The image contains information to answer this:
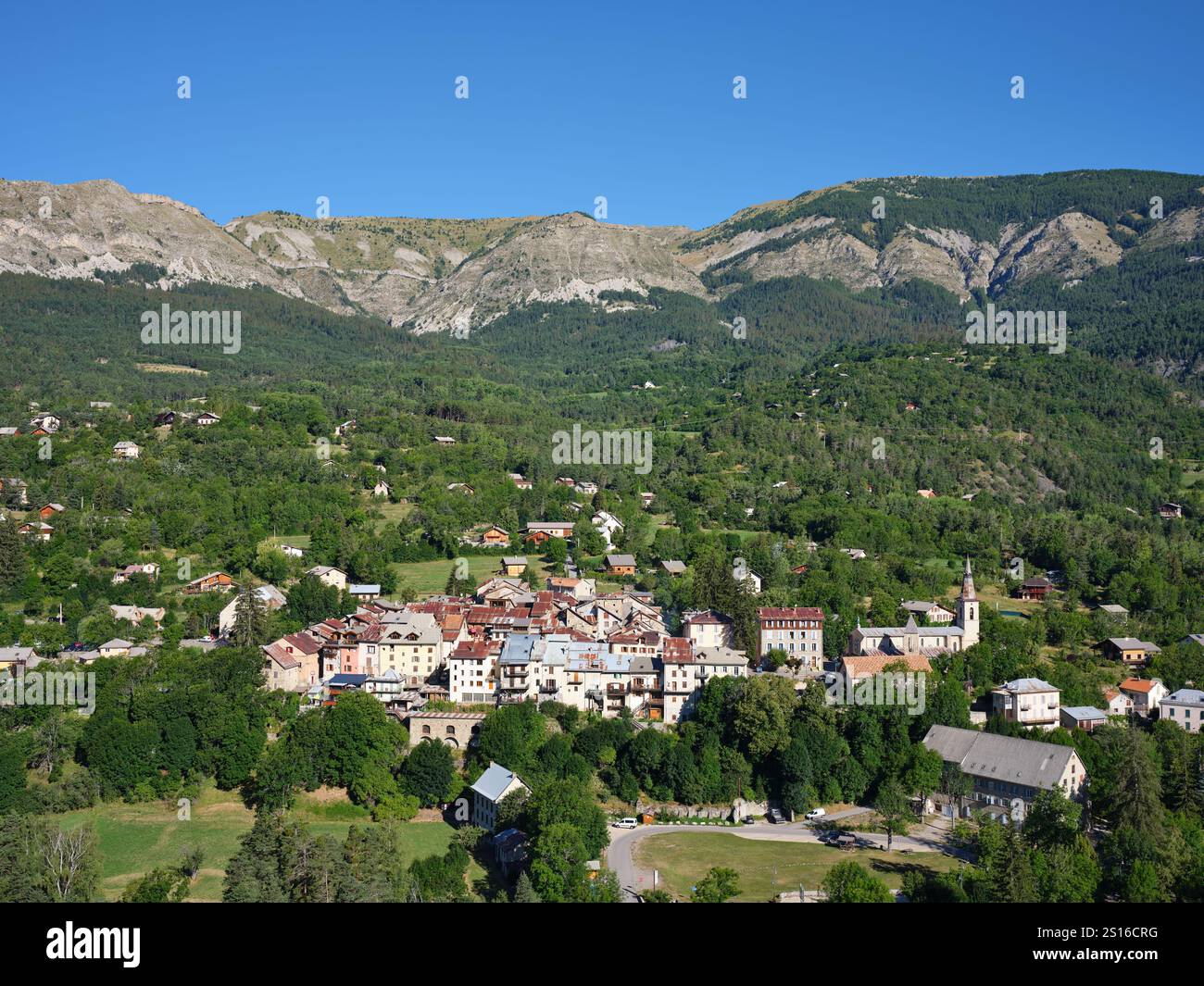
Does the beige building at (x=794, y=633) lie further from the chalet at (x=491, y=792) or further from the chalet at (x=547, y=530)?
the chalet at (x=547, y=530)

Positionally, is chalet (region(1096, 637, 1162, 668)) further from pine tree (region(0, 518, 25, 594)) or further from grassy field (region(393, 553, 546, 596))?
pine tree (region(0, 518, 25, 594))

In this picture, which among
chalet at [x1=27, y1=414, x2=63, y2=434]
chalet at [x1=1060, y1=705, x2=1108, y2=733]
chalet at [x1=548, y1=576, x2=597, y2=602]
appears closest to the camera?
chalet at [x1=1060, y1=705, x2=1108, y2=733]

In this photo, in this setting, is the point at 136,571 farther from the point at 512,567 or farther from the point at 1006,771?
the point at 1006,771

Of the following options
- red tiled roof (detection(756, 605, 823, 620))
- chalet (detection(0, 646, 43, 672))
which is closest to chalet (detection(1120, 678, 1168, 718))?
red tiled roof (detection(756, 605, 823, 620))

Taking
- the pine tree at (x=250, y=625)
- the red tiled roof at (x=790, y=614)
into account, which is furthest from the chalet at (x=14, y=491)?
the red tiled roof at (x=790, y=614)

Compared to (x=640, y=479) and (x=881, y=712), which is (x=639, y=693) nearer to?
(x=881, y=712)
